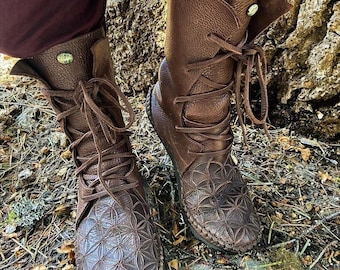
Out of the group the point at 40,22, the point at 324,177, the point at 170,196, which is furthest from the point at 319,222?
the point at 40,22

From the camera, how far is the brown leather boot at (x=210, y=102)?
856 mm

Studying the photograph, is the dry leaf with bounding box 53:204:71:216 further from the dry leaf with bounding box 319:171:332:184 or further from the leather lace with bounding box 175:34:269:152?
the dry leaf with bounding box 319:171:332:184

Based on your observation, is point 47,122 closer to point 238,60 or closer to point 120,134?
point 120,134

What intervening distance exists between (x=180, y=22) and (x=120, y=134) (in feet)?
0.90

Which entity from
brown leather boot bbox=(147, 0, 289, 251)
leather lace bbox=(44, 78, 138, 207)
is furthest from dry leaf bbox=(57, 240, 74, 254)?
brown leather boot bbox=(147, 0, 289, 251)

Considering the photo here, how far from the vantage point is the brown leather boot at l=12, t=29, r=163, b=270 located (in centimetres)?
86

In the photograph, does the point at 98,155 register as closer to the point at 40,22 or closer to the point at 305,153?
the point at 40,22

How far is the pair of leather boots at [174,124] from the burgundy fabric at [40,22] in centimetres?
4

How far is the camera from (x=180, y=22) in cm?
88

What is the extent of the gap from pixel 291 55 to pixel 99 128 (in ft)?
1.99

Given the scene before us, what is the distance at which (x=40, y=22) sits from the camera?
738 mm

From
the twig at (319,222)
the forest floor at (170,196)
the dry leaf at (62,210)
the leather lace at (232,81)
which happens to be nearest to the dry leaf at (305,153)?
the forest floor at (170,196)

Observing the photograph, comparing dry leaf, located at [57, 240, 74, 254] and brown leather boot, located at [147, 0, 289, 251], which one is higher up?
brown leather boot, located at [147, 0, 289, 251]

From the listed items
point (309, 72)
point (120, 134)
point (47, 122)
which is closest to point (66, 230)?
point (120, 134)
